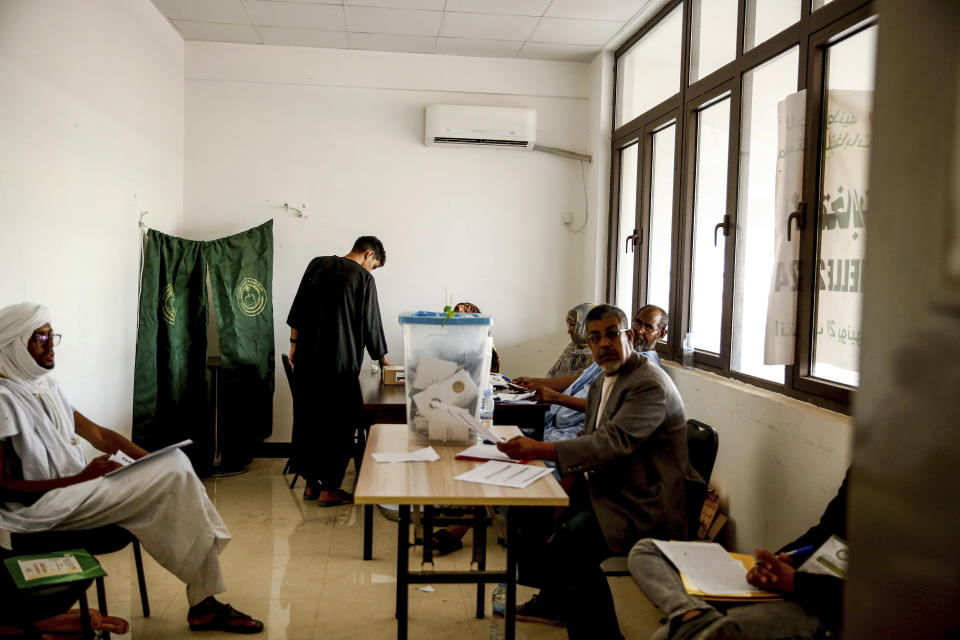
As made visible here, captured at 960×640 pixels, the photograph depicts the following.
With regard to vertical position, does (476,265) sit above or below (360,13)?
below

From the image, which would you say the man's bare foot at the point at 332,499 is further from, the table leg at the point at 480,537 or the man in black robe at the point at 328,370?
the table leg at the point at 480,537

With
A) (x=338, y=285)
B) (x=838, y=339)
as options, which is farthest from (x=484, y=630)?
(x=338, y=285)

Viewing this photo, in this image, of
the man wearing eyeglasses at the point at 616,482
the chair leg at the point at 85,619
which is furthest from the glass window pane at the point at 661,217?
the chair leg at the point at 85,619

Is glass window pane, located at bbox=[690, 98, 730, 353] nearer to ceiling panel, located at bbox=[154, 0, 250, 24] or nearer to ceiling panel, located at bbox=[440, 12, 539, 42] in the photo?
ceiling panel, located at bbox=[440, 12, 539, 42]

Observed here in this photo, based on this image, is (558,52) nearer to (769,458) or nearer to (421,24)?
(421,24)

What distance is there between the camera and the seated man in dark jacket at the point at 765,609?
1676mm

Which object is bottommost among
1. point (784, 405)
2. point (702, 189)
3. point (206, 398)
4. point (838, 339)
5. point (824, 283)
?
point (206, 398)

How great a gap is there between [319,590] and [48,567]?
1.35 m

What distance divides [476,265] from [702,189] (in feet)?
6.88

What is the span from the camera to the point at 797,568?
190 centimetres

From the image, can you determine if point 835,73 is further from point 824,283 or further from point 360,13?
point 360,13

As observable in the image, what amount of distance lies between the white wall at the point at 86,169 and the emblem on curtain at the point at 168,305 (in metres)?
0.26

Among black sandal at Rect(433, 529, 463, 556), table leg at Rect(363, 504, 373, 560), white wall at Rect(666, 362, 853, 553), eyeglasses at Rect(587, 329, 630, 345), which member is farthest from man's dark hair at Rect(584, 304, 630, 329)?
table leg at Rect(363, 504, 373, 560)

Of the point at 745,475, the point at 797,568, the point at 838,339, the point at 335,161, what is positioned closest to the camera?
the point at 797,568
